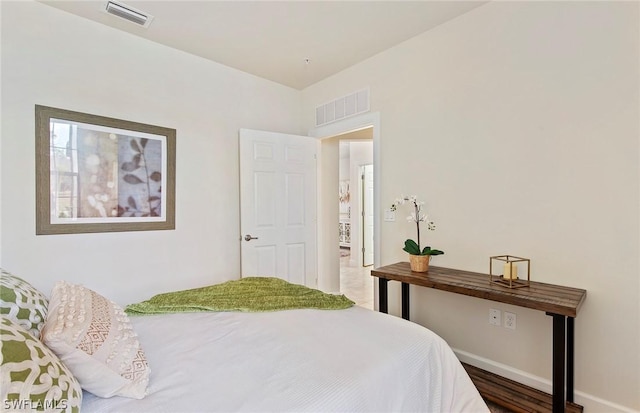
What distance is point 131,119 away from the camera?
265 centimetres

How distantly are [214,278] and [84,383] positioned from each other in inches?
85.9

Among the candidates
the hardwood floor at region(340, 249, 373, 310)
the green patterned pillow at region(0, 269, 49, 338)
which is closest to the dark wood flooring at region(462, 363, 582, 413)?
the hardwood floor at region(340, 249, 373, 310)

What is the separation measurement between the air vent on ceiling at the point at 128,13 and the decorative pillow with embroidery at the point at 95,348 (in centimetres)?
208

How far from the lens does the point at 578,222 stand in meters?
1.89

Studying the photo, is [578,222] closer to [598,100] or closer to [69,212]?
[598,100]

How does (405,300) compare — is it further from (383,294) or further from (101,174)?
(101,174)

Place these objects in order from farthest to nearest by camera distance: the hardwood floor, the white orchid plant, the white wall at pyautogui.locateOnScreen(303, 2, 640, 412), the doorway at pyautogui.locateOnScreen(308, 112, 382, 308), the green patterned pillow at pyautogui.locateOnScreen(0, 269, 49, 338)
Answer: the hardwood floor
the doorway at pyautogui.locateOnScreen(308, 112, 382, 308)
the white orchid plant
the white wall at pyautogui.locateOnScreen(303, 2, 640, 412)
the green patterned pillow at pyautogui.locateOnScreen(0, 269, 49, 338)

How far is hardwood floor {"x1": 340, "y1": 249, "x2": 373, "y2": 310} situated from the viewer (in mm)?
4113

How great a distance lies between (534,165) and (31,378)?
8.39 feet

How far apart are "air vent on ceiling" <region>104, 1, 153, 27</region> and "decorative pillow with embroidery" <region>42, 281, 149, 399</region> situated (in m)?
2.08

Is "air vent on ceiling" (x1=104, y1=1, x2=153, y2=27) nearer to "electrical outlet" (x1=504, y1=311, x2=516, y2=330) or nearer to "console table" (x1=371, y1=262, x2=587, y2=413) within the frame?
"console table" (x1=371, y1=262, x2=587, y2=413)

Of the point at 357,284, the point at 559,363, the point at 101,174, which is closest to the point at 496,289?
the point at 559,363

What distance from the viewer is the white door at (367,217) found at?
647 cm

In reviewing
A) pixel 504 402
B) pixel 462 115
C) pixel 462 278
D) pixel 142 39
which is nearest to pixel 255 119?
pixel 142 39
